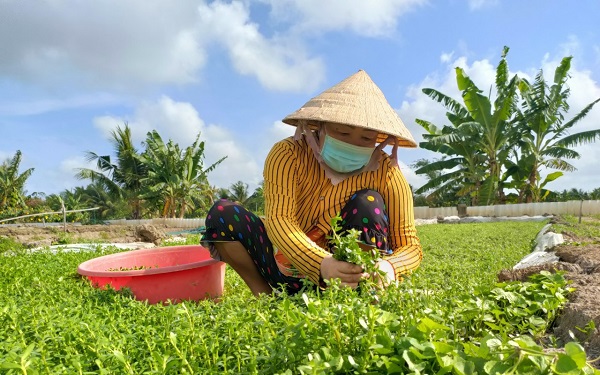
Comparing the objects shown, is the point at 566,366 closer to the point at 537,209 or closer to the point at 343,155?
the point at 343,155

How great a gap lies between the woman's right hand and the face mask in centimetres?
62

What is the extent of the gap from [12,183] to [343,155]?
98.3 feet

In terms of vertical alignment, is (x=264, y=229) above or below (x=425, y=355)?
above

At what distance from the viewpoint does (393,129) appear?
2359mm

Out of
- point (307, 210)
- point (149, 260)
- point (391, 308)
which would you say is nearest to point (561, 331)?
point (391, 308)

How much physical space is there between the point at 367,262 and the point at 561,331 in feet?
2.45

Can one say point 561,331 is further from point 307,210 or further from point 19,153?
point 19,153

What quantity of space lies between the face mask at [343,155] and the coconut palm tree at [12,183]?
2953 centimetres

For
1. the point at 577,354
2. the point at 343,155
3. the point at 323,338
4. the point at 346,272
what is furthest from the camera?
the point at 343,155

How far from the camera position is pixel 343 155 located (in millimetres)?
2441

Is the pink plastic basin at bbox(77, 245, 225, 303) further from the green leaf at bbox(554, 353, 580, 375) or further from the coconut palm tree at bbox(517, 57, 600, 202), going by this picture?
the coconut palm tree at bbox(517, 57, 600, 202)

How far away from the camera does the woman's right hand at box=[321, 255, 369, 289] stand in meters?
1.88

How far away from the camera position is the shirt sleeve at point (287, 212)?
7.17ft

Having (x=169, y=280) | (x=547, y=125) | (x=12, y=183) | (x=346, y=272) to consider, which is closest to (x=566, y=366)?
(x=346, y=272)
